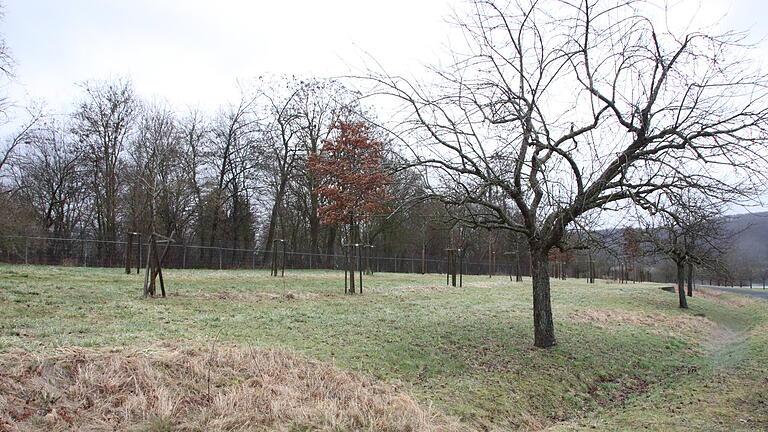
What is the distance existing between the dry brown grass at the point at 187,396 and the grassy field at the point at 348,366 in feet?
0.06

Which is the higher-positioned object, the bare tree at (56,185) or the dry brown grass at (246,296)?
the bare tree at (56,185)

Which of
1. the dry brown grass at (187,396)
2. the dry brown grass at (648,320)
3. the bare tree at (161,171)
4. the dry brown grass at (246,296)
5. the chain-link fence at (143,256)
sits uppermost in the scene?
the bare tree at (161,171)

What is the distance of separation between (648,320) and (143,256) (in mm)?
23633

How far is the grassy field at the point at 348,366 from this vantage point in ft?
14.9

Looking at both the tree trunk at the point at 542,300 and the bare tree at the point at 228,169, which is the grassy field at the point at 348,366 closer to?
the tree trunk at the point at 542,300

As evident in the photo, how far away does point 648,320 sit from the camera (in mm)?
14203

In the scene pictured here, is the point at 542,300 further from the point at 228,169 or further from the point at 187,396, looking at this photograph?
the point at 228,169

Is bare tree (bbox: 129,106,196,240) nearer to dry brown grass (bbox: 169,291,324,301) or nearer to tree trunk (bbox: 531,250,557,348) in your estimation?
dry brown grass (bbox: 169,291,324,301)

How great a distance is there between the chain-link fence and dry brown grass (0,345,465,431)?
11048 mm

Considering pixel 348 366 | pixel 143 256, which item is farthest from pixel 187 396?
pixel 143 256

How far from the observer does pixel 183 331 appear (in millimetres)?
7312

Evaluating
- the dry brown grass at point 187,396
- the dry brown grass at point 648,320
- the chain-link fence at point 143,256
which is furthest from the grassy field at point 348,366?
the chain-link fence at point 143,256

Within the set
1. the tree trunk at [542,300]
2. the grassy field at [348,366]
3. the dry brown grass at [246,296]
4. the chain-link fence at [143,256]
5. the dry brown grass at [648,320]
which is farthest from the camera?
the chain-link fence at [143,256]

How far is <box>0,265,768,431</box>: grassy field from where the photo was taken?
4543 millimetres
